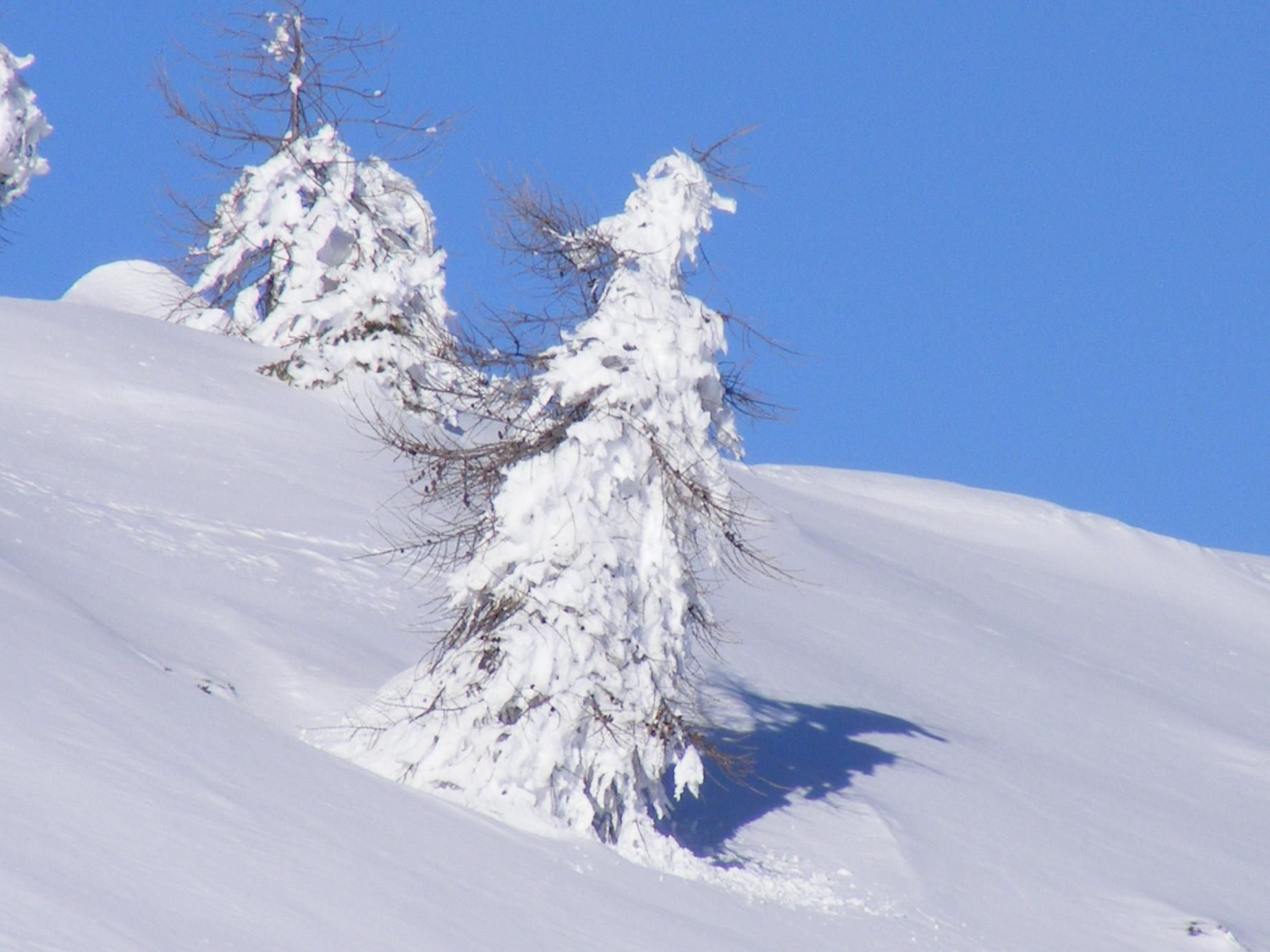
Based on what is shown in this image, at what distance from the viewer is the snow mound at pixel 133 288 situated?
3070 cm

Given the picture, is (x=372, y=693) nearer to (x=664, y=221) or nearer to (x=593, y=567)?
(x=593, y=567)

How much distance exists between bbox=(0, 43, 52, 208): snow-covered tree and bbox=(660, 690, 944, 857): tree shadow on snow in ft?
66.4

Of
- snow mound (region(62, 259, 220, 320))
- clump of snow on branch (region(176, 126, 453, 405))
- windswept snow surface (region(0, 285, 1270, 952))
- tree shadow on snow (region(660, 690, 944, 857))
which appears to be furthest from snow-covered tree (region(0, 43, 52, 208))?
tree shadow on snow (region(660, 690, 944, 857))

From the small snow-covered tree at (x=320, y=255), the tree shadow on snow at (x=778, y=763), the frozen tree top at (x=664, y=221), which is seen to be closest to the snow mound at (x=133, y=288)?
the small snow-covered tree at (x=320, y=255)

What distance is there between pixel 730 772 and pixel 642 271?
3524 millimetres

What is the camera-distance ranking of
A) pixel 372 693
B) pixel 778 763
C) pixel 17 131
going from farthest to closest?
pixel 17 131 → pixel 778 763 → pixel 372 693

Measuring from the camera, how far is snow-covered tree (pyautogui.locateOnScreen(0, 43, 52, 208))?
28.8 metres

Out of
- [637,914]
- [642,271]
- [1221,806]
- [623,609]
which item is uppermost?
[642,271]

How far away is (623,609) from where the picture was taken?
1048 centimetres

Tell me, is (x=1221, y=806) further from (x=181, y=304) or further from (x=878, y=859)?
→ (x=181, y=304)

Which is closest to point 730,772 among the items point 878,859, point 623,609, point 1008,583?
point 878,859

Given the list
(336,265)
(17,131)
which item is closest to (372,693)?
(336,265)

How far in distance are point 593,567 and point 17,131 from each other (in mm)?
22443

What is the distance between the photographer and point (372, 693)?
1125 centimetres
